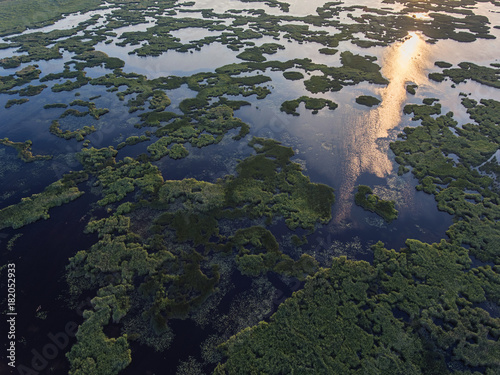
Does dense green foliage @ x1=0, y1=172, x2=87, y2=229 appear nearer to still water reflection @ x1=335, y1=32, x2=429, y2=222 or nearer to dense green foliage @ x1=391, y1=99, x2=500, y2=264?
still water reflection @ x1=335, y1=32, x2=429, y2=222

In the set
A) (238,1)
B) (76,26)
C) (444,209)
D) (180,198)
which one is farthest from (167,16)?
(444,209)

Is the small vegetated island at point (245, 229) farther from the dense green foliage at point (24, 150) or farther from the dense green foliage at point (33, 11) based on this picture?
the dense green foliage at point (33, 11)

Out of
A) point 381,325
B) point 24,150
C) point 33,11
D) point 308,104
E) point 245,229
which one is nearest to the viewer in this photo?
point 381,325

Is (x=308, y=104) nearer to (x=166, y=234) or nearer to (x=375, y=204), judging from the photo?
(x=375, y=204)

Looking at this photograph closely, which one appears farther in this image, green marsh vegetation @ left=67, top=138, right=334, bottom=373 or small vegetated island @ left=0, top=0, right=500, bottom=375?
green marsh vegetation @ left=67, top=138, right=334, bottom=373

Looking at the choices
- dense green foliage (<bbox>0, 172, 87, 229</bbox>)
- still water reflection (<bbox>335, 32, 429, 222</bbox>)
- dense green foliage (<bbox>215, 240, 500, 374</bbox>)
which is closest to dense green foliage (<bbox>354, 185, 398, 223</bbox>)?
still water reflection (<bbox>335, 32, 429, 222</bbox>)

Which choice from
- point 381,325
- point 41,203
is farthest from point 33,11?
point 381,325
